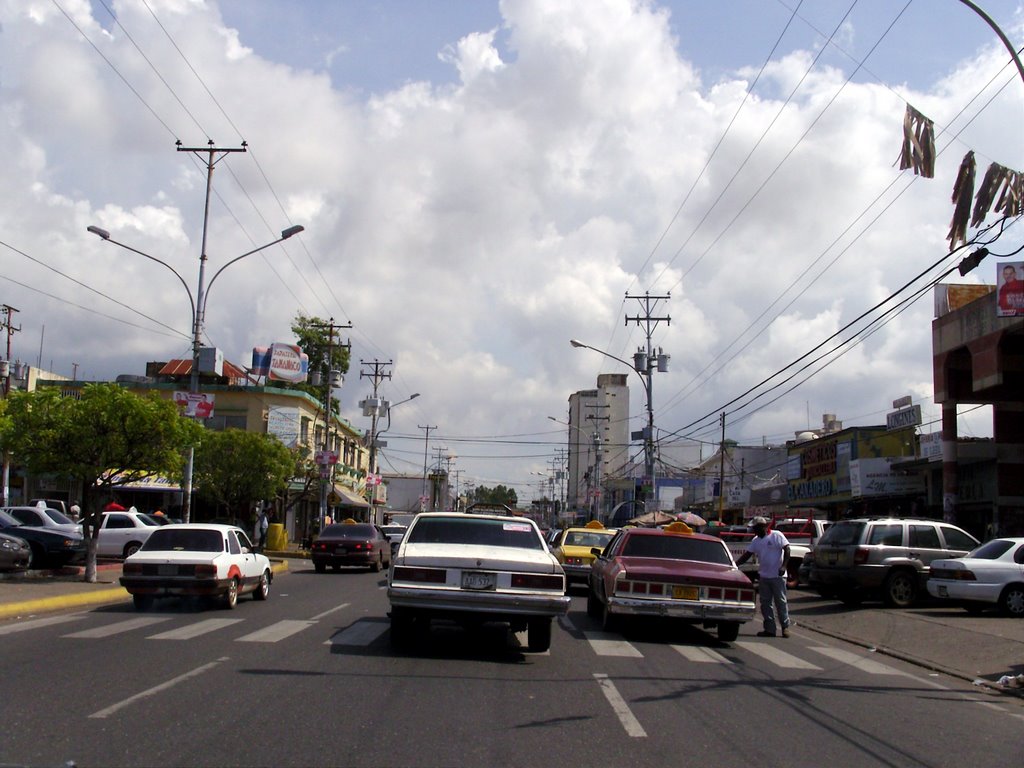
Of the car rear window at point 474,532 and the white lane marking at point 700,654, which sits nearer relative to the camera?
the white lane marking at point 700,654

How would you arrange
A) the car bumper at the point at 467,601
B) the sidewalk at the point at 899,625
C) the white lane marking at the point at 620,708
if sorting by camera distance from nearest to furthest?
the white lane marking at the point at 620,708 → the car bumper at the point at 467,601 → the sidewalk at the point at 899,625

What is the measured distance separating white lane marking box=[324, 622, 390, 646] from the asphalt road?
0.05 metres

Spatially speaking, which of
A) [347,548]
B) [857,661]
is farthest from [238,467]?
[857,661]

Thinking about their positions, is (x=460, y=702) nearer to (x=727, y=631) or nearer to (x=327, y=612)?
(x=727, y=631)

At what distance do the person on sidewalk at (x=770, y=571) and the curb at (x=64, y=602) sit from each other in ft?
36.3

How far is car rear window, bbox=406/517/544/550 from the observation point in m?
12.3

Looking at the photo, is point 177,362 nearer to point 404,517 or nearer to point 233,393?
point 233,393

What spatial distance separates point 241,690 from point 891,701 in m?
6.42

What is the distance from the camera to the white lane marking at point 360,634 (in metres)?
12.3

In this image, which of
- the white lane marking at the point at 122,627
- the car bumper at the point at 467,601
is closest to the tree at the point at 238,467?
the white lane marking at the point at 122,627

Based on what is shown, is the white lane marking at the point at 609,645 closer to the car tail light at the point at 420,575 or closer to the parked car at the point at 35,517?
the car tail light at the point at 420,575

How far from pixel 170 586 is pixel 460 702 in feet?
28.2

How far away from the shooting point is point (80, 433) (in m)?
20.4

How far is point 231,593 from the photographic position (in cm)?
1642
